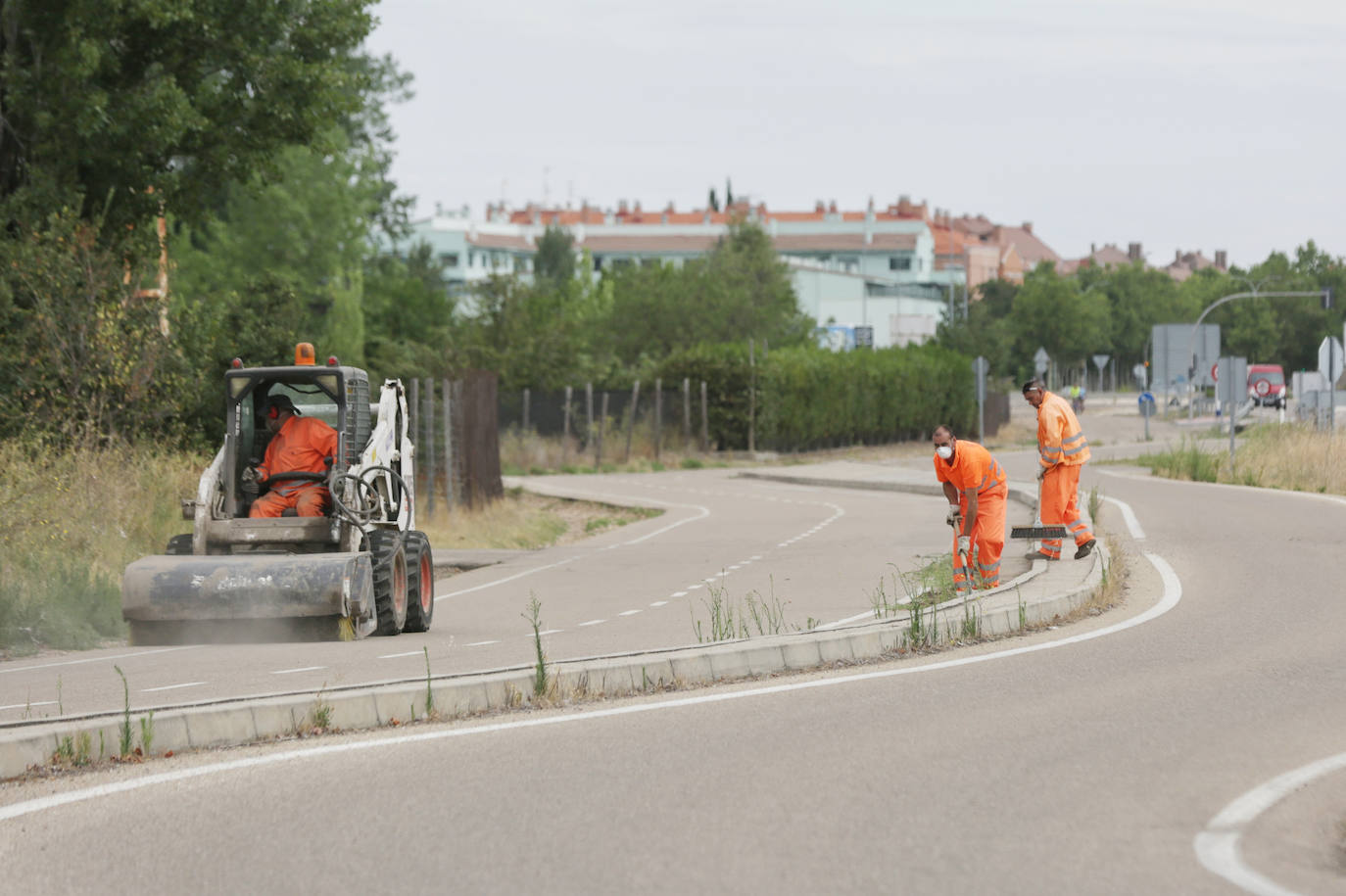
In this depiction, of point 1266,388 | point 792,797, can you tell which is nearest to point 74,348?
point 792,797

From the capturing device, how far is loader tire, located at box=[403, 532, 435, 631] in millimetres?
13609

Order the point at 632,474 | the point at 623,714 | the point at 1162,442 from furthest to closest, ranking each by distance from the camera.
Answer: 1. the point at 1162,442
2. the point at 632,474
3. the point at 623,714

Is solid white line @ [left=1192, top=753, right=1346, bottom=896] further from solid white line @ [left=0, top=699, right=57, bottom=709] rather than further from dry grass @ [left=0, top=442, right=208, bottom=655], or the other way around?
dry grass @ [left=0, top=442, right=208, bottom=655]

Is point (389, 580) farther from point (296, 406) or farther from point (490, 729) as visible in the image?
point (490, 729)

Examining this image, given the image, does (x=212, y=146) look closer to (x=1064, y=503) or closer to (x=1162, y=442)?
(x=1064, y=503)

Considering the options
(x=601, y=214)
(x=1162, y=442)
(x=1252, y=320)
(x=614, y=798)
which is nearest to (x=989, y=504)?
(x=614, y=798)

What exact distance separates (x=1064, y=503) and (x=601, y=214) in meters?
163

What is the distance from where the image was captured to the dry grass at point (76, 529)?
43.9ft

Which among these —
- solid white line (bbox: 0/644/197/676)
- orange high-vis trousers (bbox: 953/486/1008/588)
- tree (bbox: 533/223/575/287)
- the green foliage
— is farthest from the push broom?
tree (bbox: 533/223/575/287)

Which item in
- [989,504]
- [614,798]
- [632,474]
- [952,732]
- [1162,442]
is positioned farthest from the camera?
[1162,442]

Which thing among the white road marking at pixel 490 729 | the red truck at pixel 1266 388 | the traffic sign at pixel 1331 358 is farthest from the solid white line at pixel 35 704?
the red truck at pixel 1266 388

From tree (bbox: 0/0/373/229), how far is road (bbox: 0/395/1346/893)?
56.1 feet

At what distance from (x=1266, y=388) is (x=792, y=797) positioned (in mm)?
40509

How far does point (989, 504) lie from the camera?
48.2ft
